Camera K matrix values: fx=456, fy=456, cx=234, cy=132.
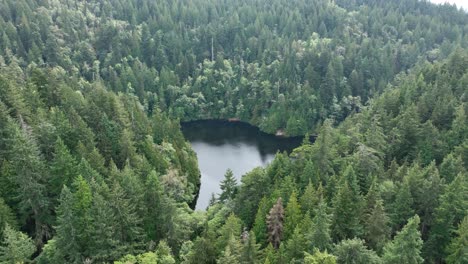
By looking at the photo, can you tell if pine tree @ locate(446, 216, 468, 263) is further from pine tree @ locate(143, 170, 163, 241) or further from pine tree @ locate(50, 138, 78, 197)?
pine tree @ locate(50, 138, 78, 197)

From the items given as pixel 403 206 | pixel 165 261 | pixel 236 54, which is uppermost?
pixel 403 206

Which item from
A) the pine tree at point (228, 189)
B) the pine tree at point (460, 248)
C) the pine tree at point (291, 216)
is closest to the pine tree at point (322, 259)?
the pine tree at point (291, 216)

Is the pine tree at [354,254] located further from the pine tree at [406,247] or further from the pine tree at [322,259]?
Result: the pine tree at [322,259]

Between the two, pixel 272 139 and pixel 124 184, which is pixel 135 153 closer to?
pixel 124 184

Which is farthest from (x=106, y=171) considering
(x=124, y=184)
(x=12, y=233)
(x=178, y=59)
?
(x=178, y=59)

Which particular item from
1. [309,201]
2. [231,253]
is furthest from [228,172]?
[231,253]

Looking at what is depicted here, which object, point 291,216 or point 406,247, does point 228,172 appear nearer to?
point 291,216
